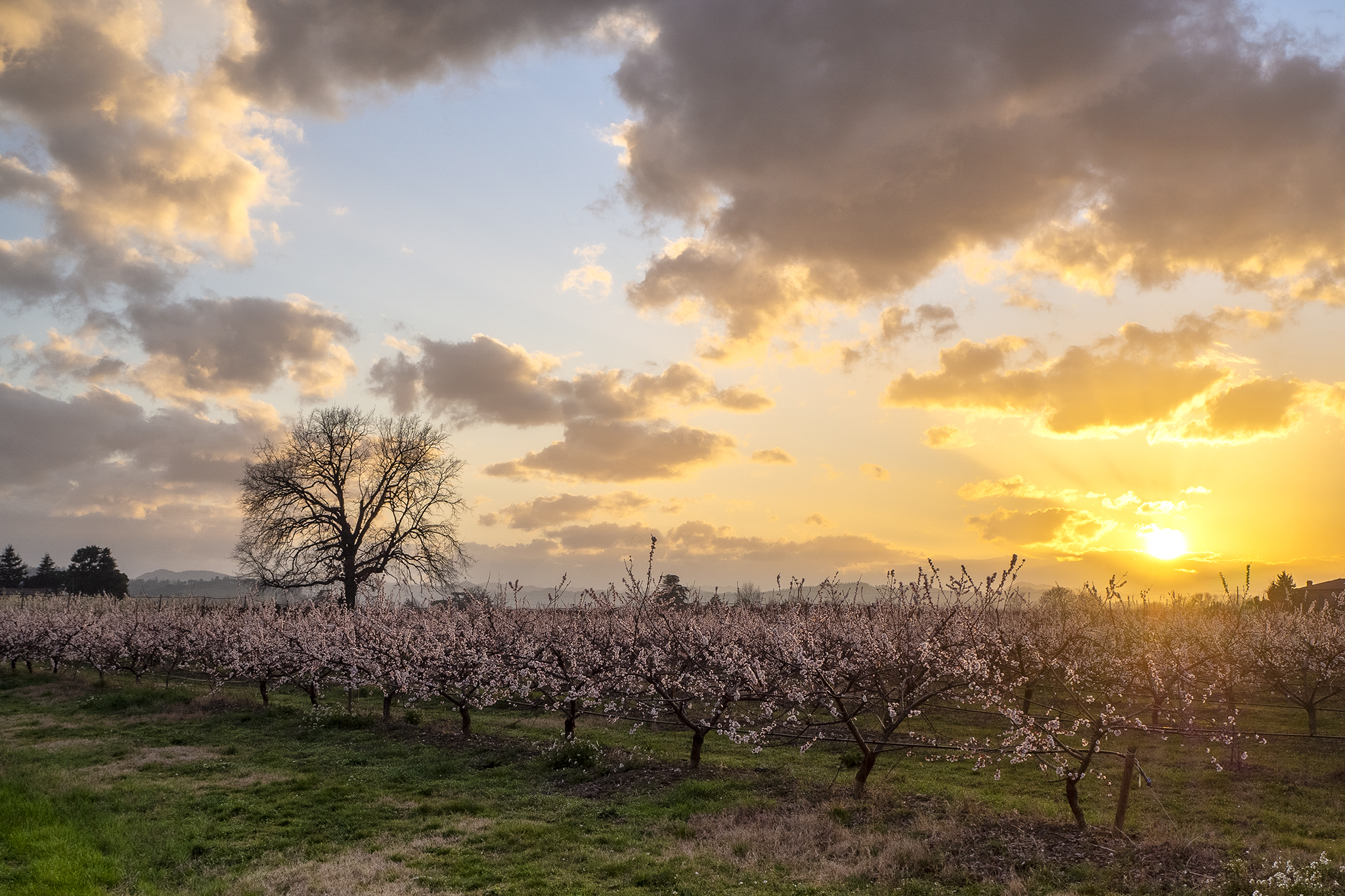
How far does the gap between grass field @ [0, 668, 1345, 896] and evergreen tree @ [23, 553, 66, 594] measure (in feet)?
267

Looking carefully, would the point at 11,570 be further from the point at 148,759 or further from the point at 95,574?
the point at 148,759

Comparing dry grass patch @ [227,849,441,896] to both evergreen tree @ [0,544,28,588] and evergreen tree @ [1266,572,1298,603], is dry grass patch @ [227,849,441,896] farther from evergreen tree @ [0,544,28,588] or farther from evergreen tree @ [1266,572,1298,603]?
evergreen tree @ [0,544,28,588]

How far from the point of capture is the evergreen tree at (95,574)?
268 ft

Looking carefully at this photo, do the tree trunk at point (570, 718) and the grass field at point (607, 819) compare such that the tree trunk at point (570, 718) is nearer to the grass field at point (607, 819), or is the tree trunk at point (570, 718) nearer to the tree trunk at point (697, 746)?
the grass field at point (607, 819)

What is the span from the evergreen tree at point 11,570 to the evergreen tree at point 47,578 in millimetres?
1248

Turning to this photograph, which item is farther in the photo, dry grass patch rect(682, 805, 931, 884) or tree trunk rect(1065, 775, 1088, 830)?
tree trunk rect(1065, 775, 1088, 830)

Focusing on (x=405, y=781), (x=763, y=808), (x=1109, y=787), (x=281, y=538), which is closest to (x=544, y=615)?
(x=405, y=781)

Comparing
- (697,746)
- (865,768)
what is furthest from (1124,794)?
(697,746)

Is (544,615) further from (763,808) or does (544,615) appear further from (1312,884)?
(1312,884)

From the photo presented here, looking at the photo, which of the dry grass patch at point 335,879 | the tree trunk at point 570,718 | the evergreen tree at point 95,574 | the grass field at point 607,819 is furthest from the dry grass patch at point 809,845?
the evergreen tree at point 95,574

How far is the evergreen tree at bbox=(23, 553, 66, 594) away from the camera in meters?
85.9

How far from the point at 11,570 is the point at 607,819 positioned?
11064cm

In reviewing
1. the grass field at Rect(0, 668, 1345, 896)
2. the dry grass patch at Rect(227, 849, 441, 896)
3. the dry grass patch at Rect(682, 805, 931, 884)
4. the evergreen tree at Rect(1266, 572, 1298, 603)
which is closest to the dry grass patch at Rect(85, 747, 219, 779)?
the grass field at Rect(0, 668, 1345, 896)

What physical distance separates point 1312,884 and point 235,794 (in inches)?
732
